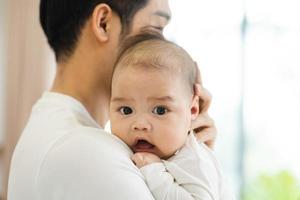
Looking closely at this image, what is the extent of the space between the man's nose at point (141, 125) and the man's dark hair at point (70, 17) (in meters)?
0.27

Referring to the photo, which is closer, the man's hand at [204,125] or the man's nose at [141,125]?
the man's nose at [141,125]

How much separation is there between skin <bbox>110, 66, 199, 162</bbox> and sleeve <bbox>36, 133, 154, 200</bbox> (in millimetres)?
125

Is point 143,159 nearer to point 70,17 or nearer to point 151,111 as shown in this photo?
point 151,111

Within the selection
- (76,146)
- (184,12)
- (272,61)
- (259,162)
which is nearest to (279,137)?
(259,162)

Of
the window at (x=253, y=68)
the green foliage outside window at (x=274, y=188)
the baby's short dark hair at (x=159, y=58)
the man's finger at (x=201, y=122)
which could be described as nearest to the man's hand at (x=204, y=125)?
the man's finger at (x=201, y=122)

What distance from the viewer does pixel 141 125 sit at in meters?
1.19

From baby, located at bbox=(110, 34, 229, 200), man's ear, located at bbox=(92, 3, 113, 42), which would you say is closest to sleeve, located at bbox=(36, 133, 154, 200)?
baby, located at bbox=(110, 34, 229, 200)

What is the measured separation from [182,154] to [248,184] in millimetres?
3288

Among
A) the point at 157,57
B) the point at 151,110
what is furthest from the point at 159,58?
the point at 151,110

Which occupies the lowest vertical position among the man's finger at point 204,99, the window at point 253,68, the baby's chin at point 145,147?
the window at point 253,68

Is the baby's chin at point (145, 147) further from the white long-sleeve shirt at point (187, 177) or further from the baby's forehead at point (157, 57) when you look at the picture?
the baby's forehead at point (157, 57)

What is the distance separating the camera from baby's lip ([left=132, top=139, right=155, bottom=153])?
1.22 m

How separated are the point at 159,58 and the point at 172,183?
0.98 ft

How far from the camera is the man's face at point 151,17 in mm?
1353
